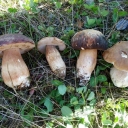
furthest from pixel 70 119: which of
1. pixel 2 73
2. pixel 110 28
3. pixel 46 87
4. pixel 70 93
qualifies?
pixel 110 28

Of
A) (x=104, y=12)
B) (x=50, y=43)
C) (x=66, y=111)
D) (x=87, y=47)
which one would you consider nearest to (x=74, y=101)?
(x=66, y=111)

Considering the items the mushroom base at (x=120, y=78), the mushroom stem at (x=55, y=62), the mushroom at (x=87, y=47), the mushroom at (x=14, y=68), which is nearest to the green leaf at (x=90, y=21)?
the mushroom at (x=87, y=47)

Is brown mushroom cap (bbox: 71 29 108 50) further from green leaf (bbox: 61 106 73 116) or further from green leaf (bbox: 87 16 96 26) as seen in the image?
green leaf (bbox: 61 106 73 116)

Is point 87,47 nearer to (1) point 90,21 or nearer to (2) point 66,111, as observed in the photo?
(1) point 90,21

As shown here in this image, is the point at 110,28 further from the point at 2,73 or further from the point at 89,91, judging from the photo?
the point at 2,73

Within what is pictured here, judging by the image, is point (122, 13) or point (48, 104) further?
point (122, 13)

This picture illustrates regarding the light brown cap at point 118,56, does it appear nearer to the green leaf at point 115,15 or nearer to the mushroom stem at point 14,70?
the green leaf at point 115,15
